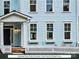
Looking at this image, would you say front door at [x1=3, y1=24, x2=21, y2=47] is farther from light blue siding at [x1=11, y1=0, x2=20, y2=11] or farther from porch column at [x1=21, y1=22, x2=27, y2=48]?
light blue siding at [x1=11, y1=0, x2=20, y2=11]

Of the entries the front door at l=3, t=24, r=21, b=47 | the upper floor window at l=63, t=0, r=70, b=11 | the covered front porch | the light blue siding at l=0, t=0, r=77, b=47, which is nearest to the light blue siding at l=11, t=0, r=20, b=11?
the light blue siding at l=0, t=0, r=77, b=47

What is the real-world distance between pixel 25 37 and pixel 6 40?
11.0 ft

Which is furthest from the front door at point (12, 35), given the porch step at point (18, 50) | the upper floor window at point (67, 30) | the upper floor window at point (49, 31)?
the upper floor window at point (67, 30)

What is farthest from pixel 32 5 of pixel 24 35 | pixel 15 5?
pixel 24 35

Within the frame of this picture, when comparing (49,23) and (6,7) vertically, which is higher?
(6,7)

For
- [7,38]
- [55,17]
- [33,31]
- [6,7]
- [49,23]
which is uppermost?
[6,7]

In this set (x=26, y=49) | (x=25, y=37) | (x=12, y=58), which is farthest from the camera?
(x=25, y=37)

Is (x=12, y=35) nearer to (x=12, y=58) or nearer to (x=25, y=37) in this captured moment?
(x=25, y=37)

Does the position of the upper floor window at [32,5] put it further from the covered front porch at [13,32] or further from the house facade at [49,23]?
the covered front porch at [13,32]

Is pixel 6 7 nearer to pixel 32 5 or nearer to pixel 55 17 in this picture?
pixel 32 5

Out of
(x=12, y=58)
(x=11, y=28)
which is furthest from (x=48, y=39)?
(x=12, y=58)

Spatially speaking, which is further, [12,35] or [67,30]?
[12,35]

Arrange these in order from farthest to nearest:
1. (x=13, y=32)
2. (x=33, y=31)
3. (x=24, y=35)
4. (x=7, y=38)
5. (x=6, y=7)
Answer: (x=7, y=38)
(x=6, y=7)
(x=13, y=32)
(x=33, y=31)
(x=24, y=35)

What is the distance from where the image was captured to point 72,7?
48844 mm
